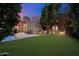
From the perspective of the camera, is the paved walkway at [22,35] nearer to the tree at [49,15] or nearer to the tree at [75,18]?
the tree at [49,15]

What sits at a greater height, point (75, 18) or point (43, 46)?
point (75, 18)

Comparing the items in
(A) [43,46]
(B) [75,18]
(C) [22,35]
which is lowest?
(A) [43,46]

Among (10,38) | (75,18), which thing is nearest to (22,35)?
(10,38)

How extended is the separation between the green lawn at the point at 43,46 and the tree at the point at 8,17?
0.12 metres

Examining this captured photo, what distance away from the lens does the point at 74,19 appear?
195750 millimetres

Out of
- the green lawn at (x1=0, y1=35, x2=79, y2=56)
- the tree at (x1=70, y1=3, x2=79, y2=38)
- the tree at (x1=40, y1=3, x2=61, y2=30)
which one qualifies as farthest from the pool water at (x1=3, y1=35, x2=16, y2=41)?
the tree at (x1=70, y1=3, x2=79, y2=38)

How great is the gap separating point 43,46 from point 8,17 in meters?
0.43

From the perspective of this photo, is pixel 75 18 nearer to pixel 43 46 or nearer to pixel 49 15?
pixel 49 15

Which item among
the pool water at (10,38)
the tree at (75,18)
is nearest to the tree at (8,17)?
the pool water at (10,38)

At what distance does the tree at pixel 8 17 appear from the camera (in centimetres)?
19575

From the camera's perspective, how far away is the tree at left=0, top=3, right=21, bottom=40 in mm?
195750

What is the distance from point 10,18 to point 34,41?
312mm

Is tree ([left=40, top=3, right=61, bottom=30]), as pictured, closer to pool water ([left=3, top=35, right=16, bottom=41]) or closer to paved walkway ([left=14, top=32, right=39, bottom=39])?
paved walkway ([left=14, top=32, right=39, bottom=39])

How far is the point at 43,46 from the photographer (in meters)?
196
